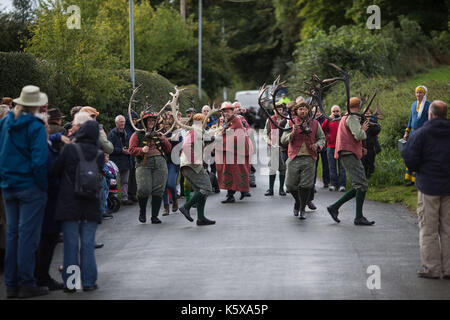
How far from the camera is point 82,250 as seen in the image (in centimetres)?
830

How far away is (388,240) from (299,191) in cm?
245

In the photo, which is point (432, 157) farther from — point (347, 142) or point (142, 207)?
A: point (142, 207)

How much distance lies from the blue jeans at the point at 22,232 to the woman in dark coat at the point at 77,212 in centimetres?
25

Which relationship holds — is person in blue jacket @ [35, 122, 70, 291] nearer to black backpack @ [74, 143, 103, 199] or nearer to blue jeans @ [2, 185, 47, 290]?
blue jeans @ [2, 185, 47, 290]

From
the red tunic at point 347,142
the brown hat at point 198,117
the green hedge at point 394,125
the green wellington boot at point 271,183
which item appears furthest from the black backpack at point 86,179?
the green hedge at point 394,125

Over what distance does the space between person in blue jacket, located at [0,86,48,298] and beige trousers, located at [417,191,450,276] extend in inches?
174

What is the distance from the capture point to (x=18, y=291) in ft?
26.5

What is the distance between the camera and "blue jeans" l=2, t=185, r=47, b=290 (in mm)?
8070

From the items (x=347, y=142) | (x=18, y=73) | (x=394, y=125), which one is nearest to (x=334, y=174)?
(x=394, y=125)

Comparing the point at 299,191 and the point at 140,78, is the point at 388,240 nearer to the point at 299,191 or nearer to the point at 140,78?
the point at 299,191

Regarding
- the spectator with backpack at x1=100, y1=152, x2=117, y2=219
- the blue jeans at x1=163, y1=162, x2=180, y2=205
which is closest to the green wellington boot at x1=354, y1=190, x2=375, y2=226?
the blue jeans at x1=163, y1=162, x2=180, y2=205

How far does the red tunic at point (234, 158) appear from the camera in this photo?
16.0 metres

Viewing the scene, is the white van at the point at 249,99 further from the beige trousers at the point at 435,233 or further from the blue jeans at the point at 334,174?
the beige trousers at the point at 435,233
